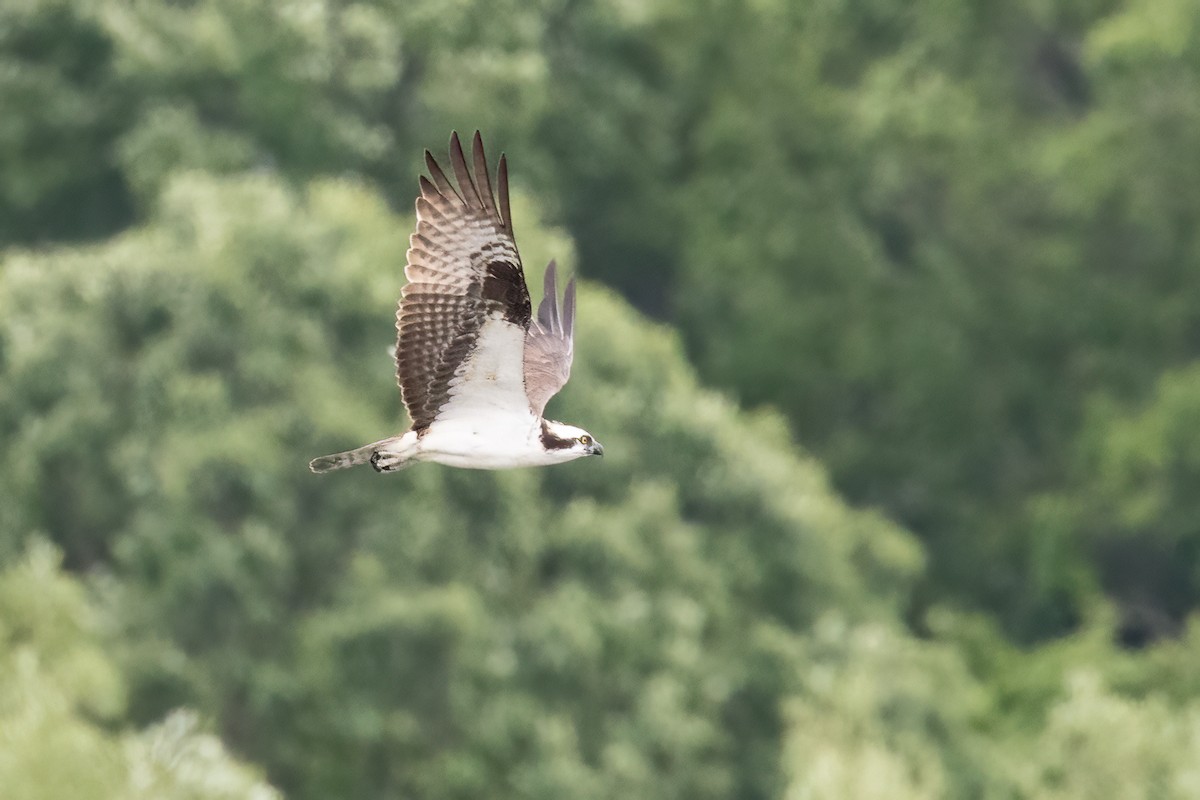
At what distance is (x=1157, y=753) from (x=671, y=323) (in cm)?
1577

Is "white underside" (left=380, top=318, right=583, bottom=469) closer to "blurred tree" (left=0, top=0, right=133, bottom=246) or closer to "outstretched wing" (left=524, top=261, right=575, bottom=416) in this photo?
"outstretched wing" (left=524, top=261, right=575, bottom=416)

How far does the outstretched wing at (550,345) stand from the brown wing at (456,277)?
3.64 ft

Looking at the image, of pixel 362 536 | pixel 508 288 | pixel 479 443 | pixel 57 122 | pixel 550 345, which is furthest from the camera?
pixel 57 122

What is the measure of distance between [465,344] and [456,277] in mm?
309

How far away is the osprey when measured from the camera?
38.9ft

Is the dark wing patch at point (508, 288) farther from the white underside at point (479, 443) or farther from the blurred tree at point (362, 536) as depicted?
the blurred tree at point (362, 536)

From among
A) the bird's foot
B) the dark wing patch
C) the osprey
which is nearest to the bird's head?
the osprey

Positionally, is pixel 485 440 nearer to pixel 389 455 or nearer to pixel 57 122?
pixel 389 455

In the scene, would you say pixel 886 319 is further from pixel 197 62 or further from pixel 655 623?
pixel 655 623

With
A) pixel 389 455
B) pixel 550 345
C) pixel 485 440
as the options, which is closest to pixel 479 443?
pixel 485 440

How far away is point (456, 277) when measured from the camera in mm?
11953

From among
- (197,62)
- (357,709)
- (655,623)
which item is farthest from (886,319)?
(357,709)

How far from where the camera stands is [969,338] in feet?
141

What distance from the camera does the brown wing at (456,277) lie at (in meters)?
11.8
